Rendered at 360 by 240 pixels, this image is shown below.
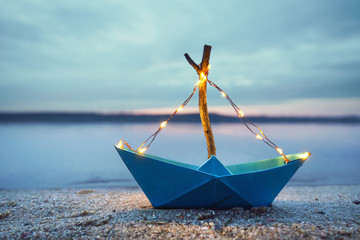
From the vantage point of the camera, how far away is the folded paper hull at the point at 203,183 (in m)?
3.81

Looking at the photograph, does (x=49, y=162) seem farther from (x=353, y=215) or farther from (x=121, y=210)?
(x=353, y=215)

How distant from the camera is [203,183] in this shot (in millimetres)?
A: 3768

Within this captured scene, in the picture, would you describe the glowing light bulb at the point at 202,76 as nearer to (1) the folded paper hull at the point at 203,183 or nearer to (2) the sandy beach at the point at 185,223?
(1) the folded paper hull at the point at 203,183

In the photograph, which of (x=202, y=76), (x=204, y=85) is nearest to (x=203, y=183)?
(x=204, y=85)

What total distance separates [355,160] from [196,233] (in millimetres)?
18137

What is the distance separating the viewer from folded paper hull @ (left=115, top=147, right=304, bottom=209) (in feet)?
12.5

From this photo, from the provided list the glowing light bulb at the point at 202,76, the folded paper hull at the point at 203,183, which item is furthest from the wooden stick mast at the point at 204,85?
the folded paper hull at the point at 203,183

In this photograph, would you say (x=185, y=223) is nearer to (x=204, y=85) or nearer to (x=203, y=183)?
(x=203, y=183)

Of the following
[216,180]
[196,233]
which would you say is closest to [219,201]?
[216,180]

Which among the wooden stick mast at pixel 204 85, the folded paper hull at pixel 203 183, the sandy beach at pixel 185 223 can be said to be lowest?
the sandy beach at pixel 185 223

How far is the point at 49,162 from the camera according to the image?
15.7 m

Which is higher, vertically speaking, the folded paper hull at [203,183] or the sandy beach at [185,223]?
the folded paper hull at [203,183]

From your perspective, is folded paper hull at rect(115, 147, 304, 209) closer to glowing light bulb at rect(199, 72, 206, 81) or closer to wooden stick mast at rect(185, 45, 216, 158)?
wooden stick mast at rect(185, 45, 216, 158)

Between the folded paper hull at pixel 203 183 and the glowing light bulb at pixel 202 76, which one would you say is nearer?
the folded paper hull at pixel 203 183
